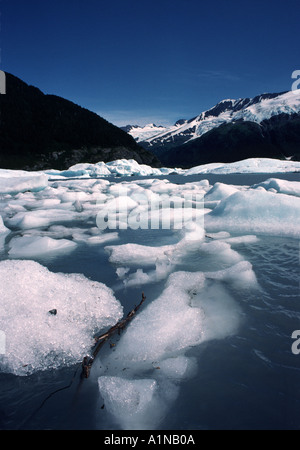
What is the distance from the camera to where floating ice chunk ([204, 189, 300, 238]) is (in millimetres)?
5234

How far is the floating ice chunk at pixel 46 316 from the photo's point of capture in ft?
5.93

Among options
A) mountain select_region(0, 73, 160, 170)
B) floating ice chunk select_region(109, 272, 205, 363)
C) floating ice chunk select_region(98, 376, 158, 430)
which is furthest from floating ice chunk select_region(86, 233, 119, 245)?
mountain select_region(0, 73, 160, 170)

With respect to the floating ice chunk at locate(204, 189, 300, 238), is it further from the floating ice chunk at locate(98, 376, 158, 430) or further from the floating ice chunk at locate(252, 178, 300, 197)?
the floating ice chunk at locate(252, 178, 300, 197)

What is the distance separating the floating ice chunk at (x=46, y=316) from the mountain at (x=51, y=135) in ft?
251

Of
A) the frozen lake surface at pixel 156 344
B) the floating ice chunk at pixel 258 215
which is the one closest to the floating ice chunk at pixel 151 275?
the frozen lake surface at pixel 156 344

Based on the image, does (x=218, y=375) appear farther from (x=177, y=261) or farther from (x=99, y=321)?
(x=177, y=261)

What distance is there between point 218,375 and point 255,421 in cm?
34

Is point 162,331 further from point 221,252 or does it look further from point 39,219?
point 39,219

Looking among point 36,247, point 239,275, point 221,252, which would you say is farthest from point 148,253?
point 36,247

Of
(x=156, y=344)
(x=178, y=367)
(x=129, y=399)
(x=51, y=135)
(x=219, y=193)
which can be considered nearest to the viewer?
(x=129, y=399)

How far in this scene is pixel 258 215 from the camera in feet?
18.7

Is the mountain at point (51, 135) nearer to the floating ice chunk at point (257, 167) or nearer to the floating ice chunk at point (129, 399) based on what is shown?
the floating ice chunk at point (257, 167)

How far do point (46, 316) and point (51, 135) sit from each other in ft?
306

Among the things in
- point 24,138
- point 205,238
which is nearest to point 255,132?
point 24,138
